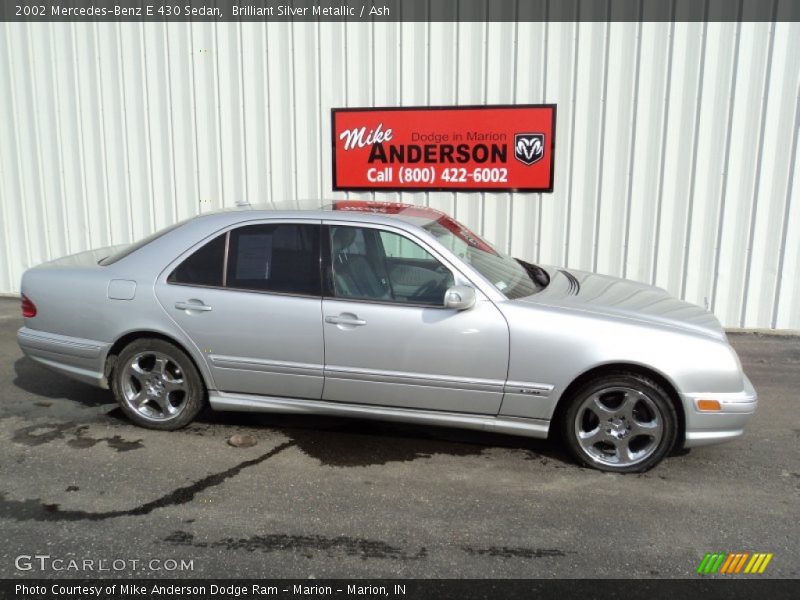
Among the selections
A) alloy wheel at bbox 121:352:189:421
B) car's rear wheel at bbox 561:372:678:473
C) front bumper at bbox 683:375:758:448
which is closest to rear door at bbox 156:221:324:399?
alloy wheel at bbox 121:352:189:421

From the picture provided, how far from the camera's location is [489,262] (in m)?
4.59

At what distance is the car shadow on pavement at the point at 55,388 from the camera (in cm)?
538

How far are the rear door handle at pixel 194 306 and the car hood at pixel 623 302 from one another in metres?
2.04

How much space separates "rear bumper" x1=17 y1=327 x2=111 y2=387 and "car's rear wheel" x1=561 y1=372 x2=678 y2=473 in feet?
10.2

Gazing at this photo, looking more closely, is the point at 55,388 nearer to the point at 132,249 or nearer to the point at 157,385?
the point at 157,385

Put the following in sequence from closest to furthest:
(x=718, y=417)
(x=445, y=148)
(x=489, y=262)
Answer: (x=718, y=417)
(x=489, y=262)
(x=445, y=148)

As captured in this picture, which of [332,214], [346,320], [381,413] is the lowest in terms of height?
[381,413]

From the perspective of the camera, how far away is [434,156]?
25.2 ft

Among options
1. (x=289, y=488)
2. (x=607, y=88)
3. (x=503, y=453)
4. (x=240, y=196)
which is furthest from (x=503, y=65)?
(x=289, y=488)

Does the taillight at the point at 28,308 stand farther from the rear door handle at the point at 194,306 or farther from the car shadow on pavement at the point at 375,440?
the car shadow on pavement at the point at 375,440

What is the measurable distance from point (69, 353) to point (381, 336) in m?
2.25

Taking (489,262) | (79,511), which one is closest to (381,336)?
(489,262)

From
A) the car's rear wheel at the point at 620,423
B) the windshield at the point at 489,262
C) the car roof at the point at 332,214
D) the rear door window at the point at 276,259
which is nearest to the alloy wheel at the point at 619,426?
the car's rear wheel at the point at 620,423
